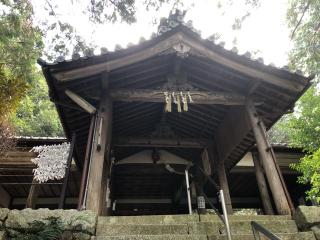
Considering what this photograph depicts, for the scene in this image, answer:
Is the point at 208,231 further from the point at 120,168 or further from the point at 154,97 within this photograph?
the point at 120,168

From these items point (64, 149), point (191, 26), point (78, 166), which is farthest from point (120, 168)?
point (191, 26)

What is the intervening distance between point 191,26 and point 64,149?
4.79 meters

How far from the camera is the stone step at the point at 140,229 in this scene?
15.6 ft

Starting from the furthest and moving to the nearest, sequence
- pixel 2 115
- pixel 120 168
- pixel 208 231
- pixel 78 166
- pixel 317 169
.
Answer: pixel 120 168 → pixel 78 166 → pixel 2 115 → pixel 317 169 → pixel 208 231

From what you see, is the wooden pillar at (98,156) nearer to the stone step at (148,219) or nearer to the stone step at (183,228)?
the stone step at (148,219)

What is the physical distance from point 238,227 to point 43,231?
3.33 meters

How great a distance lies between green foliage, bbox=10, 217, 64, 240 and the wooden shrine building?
802 mm

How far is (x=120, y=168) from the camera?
10875 millimetres

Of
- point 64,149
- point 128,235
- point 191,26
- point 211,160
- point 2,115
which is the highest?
point 191,26

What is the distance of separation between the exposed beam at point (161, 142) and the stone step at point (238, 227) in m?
4.96

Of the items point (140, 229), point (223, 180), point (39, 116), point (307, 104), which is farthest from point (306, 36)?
point (39, 116)

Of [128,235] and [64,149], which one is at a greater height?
[64,149]

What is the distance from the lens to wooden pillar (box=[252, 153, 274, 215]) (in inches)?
362

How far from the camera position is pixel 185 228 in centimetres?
493
